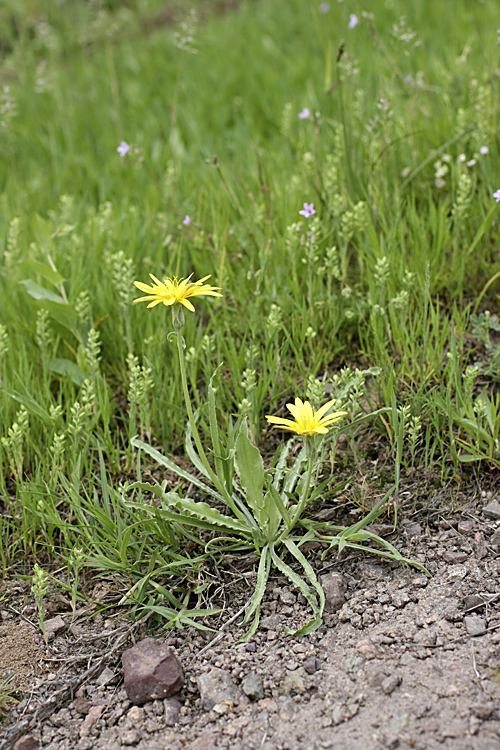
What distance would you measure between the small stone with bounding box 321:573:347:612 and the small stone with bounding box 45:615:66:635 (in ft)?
2.44

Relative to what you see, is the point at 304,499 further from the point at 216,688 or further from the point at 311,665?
the point at 216,688

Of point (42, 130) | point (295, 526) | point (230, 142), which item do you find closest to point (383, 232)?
point (295, 526)

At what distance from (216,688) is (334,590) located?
1.33 feet

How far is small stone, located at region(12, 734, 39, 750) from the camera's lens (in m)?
1.56

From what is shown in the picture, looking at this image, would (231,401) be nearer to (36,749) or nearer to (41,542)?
(41,542)

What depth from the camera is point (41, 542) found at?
2.06 m

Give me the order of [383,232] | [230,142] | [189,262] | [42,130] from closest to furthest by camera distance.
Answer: [383,232]
[189,262]
[230,142]
[42,130]

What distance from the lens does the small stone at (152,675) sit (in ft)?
5.32

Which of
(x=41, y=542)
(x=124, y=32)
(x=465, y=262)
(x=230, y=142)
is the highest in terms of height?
(x=124, y=32)

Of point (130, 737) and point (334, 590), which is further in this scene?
point (334, 590)

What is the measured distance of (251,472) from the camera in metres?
1.84

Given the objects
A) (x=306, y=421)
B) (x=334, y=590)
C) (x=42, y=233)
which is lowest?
(x=334, y=590)

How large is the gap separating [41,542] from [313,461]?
3.07ft

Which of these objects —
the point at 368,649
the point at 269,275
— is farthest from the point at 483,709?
the point at 269,275
